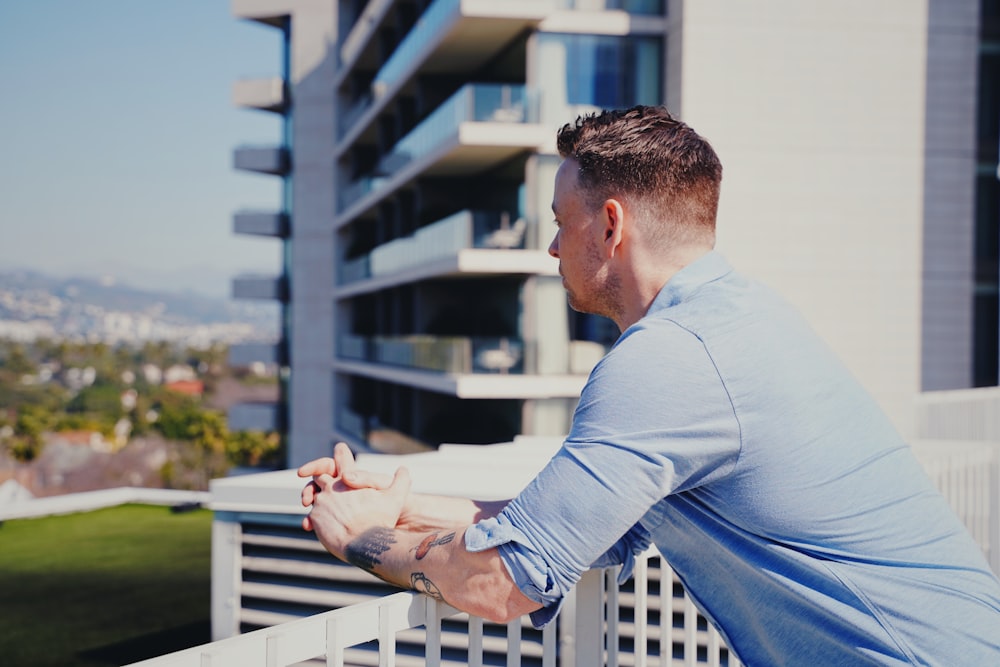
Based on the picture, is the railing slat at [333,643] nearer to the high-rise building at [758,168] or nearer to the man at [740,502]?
the man at [740,502]

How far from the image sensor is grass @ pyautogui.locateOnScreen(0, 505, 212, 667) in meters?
13.2

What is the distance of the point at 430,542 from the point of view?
5.92 ft

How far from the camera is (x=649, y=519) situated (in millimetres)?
1828

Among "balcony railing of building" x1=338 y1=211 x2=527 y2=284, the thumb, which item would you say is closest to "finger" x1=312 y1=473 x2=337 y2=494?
the thumb

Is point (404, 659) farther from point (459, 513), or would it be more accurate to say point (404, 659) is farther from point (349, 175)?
point (349, 175)

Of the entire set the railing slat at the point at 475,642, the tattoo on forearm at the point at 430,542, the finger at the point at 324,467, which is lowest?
the railing slat at the point at 475,642

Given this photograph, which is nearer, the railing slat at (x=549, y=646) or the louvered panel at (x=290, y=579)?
the railing slat at (x=549, y=646)

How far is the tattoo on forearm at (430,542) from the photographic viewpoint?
176 centimetres

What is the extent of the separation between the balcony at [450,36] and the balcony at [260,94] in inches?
331

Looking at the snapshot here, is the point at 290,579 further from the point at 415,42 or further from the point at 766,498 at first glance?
the point at 415,42

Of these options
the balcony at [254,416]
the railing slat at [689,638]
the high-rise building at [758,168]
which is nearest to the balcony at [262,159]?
the balcony at [254,416]

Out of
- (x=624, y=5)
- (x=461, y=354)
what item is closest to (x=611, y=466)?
(x=461, y=354)

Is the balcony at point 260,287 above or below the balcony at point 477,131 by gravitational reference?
below

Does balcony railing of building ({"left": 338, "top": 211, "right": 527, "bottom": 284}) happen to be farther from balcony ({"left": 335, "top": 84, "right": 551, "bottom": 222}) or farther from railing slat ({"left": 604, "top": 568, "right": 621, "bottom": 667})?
Answer: railing slat ({"left": 604, "top": 568, "right": 621, "bottom": 667})
